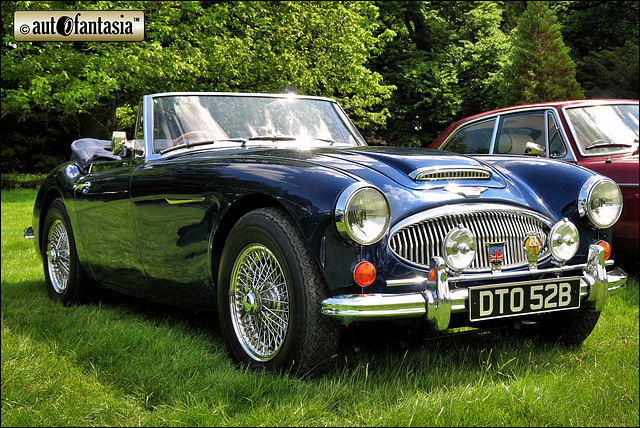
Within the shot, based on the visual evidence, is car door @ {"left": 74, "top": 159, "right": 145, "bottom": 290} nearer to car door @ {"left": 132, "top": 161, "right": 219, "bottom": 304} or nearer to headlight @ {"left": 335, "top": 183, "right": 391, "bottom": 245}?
car door @ {"left": 132, "top": 161, "right": 219, "bottom": 304}

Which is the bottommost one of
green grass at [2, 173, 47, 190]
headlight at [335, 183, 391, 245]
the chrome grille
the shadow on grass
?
the shadow on grass

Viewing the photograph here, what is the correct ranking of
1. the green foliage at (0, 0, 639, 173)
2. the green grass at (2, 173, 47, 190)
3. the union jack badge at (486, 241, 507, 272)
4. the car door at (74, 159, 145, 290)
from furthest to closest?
the green grass at (2, 173, 47, 190)
the green foliage at (0, 0, 639, 173)
the car door at (74, 159, 145, 290)
the union jack badge at (486, 241, 507, 272)

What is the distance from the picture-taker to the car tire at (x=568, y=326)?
11.8 ft

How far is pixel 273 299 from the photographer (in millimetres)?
2975

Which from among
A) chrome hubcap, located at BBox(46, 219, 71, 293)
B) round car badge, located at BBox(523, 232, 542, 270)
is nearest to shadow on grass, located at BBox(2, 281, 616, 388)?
chrome hubcap, located at BBox(46, 219, 71, 293)

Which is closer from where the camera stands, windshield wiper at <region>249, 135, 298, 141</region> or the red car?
windshield wiper at <region>249, 135, 298, 141</region>

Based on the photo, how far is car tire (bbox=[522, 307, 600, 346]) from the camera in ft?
11.8

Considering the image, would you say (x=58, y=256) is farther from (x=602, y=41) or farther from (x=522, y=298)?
(x=602, y=41)

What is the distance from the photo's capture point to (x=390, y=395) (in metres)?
2.74

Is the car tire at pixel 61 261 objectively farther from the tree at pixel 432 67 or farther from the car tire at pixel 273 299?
the tree at pixel 432 67

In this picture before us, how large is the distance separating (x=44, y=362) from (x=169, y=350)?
1.92 ft

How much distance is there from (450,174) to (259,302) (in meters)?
1.10

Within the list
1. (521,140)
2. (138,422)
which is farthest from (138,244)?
(521,140)

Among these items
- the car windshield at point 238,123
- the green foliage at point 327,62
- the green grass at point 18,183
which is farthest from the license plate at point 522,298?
the green grass at point 18,183
